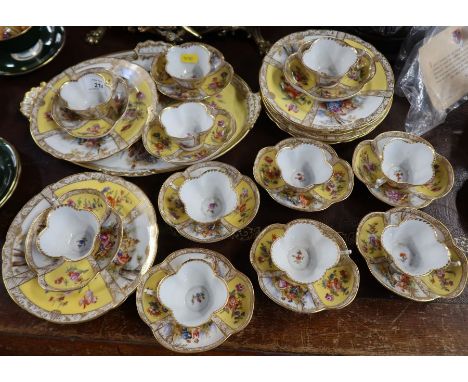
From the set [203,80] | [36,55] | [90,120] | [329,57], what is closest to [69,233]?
[90,120]

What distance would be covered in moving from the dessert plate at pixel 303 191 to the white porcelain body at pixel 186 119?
8.3 inches

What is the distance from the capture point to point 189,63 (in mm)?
1360

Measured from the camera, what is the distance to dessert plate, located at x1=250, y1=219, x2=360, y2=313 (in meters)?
0.99

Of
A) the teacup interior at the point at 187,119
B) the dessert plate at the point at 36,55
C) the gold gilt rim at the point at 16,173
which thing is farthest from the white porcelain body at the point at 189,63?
→ the gold gilt rim at the point at 16,173

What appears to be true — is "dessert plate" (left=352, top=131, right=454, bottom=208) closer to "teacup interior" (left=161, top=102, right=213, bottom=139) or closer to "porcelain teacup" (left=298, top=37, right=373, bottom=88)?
"porcelain teacup" (left=298, top=37, right=373, bottom=88)

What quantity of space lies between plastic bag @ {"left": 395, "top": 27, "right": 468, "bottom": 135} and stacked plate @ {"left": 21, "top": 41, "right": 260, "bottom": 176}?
0.50 metres

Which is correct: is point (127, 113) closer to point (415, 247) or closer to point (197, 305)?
point (197, 305)

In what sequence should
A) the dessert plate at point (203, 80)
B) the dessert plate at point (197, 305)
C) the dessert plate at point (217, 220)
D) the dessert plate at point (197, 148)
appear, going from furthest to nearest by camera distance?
the dessert plate at point (203, 80) → the dessert plate at point (197, 148) → the dessert plate at point (217, 220) → the dessert plate at point (197, 305)

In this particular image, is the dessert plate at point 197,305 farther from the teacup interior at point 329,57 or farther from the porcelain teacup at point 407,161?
the teacup interior at point 329,57

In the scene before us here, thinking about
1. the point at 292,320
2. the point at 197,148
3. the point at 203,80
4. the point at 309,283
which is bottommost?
the point at 292,320

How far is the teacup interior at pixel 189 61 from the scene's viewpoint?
1348 millimetres

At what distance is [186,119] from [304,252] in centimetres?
57

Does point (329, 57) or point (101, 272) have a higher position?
point (329, 57)
